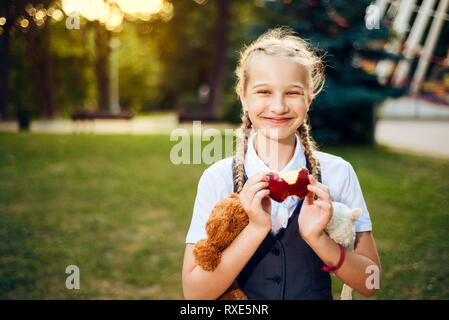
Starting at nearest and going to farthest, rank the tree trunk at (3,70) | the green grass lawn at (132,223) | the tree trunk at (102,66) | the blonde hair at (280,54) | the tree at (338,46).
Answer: the blonde hair at (280,54) → the green grass lawn at (132,223) → the tree at (338,46) → the tree trunk at (3,70) → the tree trunk at (102,66)

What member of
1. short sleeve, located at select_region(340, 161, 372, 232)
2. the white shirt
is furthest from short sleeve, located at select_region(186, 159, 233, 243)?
short sleeve, located at select_region(340, 161, 372, 232)

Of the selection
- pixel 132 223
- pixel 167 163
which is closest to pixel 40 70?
pixel 167 163

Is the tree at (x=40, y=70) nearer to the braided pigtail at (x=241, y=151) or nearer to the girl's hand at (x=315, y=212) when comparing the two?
the braided pigtail at (x=241, y=151)

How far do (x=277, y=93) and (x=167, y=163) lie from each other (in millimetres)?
9495

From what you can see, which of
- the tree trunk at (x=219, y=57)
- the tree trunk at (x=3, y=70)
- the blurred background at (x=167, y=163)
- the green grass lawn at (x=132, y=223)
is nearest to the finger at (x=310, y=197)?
the blurred background at (x=167, y=163)

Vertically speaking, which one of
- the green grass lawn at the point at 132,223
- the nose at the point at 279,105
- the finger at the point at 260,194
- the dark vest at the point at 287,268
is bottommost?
the green grass lawn at the point at 132,223

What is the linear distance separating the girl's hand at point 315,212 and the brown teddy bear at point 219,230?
0.23 m

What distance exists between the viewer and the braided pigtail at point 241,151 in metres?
1.78

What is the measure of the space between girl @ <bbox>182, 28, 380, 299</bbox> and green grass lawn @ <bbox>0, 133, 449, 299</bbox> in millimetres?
2422

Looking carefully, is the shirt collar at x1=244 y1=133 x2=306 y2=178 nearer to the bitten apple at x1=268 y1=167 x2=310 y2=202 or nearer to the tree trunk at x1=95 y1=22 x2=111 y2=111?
the bitten apple at x1=268 y1=167 x2=310 y2=202

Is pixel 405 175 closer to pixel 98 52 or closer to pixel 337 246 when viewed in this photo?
pixel 337 246

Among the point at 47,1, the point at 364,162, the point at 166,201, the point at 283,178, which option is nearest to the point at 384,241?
the point at 166,201

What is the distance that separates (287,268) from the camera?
1.76 metres
